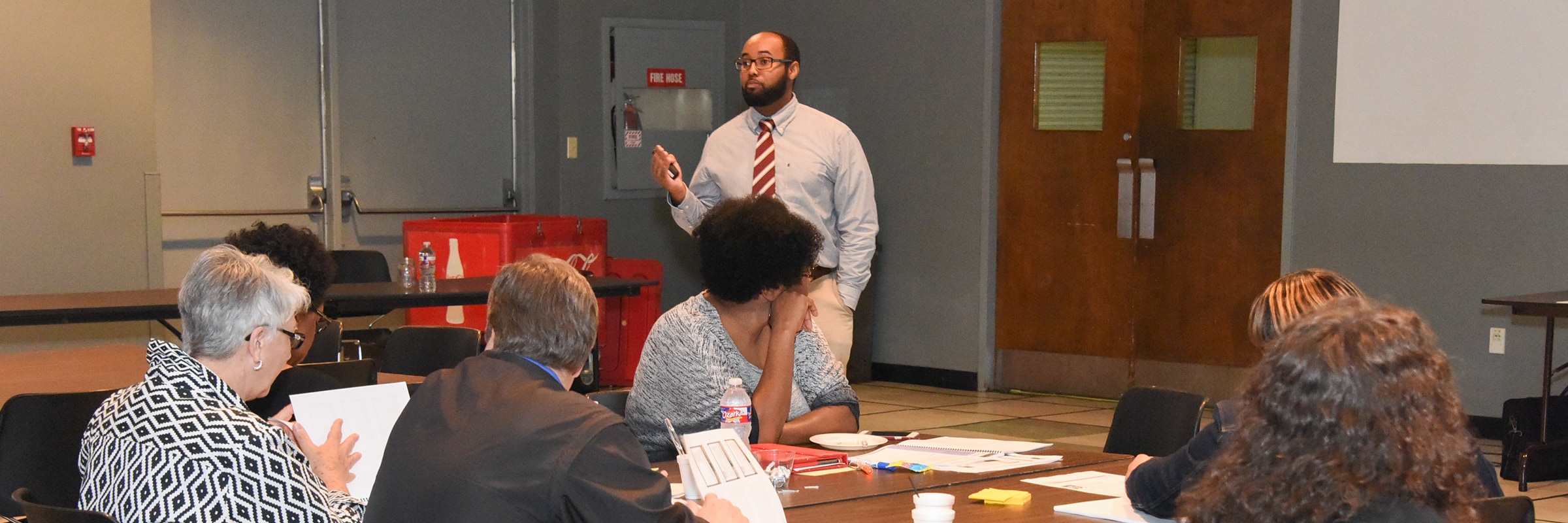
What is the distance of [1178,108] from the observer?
7.48 m

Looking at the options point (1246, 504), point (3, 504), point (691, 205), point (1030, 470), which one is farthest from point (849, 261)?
point (1246, 504)

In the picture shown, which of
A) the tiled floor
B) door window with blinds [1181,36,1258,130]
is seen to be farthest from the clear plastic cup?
door window with blinds [1181,36,1258,130]

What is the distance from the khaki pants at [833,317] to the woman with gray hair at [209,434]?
9.48 ft

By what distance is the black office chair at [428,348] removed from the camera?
4.60m

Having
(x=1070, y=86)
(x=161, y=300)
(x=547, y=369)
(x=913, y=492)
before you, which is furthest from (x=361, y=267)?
(x=547, y=369)

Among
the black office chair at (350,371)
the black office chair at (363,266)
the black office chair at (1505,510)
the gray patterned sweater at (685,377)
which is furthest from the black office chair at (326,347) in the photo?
the black office chair at (1505,510)

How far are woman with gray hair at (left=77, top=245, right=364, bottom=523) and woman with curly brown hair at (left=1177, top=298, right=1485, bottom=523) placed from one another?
153cm

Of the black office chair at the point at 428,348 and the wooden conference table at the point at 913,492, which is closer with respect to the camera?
the wooden conference table at the point at 913,492

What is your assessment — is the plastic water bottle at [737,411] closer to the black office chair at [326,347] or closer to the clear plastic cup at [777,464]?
the clear plastic cup at [777,464]

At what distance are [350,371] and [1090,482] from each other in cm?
185

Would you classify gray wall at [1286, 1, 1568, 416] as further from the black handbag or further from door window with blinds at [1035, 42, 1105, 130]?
door window with blinds at [1035, 42, 1105, 130]

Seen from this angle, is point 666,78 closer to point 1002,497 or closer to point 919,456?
point 919,456

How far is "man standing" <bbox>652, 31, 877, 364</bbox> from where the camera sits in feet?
18.9

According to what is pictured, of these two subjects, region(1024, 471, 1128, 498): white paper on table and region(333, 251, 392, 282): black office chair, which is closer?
region(1024, 471, 1128, 498): white paper on table
